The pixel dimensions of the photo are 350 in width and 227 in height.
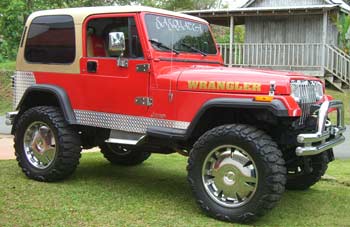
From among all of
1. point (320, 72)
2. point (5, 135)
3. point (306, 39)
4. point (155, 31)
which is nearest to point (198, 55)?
point (155, 31)

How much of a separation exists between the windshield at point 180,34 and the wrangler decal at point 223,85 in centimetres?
78

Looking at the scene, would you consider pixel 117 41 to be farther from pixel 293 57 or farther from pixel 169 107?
pixel 293 57

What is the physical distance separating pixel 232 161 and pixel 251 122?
1.82ft

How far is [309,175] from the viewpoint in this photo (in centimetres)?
648

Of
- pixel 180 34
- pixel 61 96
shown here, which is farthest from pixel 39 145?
pixel 180 34

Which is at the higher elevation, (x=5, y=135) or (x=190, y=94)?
(x=190, y=94)

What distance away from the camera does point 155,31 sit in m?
6.14

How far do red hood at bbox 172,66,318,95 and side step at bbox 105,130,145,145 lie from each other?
848 millimetres

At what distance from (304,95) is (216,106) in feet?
3.01

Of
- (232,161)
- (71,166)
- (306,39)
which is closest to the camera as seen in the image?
(232,161)

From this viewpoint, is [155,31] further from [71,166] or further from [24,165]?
[24,165]

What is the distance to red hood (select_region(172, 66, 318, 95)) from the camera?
16.8 feet

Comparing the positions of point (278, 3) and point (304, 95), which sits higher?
point (278, 3)

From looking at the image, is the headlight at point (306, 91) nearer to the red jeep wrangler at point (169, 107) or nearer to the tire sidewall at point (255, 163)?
the red jeep wrangler at point (169, 107)
